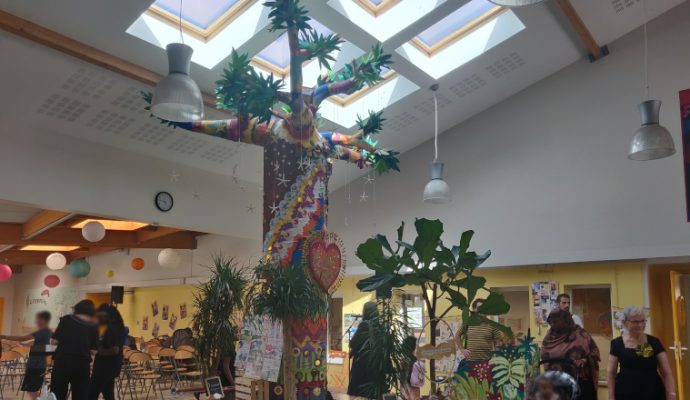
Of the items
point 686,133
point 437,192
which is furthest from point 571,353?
point 686,133

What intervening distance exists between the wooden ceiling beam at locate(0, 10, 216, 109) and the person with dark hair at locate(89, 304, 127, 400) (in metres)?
2.31

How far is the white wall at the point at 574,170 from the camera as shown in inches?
260

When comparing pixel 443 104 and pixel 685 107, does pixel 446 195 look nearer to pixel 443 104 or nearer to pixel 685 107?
pixel 443 104

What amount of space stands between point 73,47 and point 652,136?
16.5 feet

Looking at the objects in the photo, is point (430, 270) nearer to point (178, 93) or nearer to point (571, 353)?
point (571, 353)

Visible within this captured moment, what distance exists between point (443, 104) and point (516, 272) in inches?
99.5

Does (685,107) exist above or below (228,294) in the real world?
above

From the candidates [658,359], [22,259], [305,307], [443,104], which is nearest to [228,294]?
[305,307]

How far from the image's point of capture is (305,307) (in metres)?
4.19

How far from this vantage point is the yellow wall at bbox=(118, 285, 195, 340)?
1196 cm

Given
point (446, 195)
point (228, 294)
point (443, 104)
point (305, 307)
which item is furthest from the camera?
point (443, 104)

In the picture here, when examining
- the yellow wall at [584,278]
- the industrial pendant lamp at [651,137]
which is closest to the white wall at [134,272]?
the yellow wall at [584,278]

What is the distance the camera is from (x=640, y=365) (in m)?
3.78

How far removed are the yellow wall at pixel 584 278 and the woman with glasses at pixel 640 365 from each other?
307 centimetres
